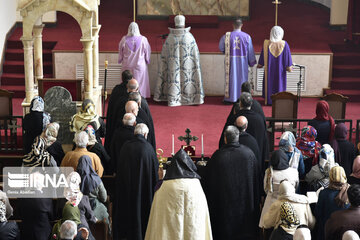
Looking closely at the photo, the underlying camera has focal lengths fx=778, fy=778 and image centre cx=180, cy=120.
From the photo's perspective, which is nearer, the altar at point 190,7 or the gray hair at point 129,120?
the gray hair at point 129,120

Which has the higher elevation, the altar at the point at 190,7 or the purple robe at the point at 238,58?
the altar at the point at 190,7

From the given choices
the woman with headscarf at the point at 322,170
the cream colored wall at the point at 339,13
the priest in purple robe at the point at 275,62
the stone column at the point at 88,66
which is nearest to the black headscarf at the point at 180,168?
the woman with headscarf at the point at 322,170

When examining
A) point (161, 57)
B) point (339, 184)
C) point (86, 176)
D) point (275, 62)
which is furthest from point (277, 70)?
point (86, 176)

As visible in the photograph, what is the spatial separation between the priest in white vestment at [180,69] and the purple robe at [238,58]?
2.26 ft

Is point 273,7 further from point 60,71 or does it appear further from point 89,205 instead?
point 89,205

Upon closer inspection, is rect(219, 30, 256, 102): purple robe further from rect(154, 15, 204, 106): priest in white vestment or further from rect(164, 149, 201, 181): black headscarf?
rect(164, 149, 201, 181): black headscarf

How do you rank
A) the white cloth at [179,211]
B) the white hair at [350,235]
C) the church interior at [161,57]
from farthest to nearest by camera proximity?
1. the church interior at [161,57]
2. the white cloth at [179,211]
3. the white hair at [350,235]

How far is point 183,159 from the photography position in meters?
9.30

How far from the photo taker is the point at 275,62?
56.4 feet

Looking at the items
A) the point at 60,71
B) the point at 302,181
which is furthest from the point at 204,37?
the point at 302,181

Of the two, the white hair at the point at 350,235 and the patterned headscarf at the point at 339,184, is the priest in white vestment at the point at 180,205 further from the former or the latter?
the white hair at the point at 350,235

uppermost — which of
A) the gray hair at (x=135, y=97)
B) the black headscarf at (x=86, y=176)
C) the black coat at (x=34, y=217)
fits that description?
the gray hair at (x=135, y=97)

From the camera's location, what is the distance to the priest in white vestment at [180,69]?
55.6 feet

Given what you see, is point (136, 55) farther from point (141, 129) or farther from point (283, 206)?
point (283, 206)
